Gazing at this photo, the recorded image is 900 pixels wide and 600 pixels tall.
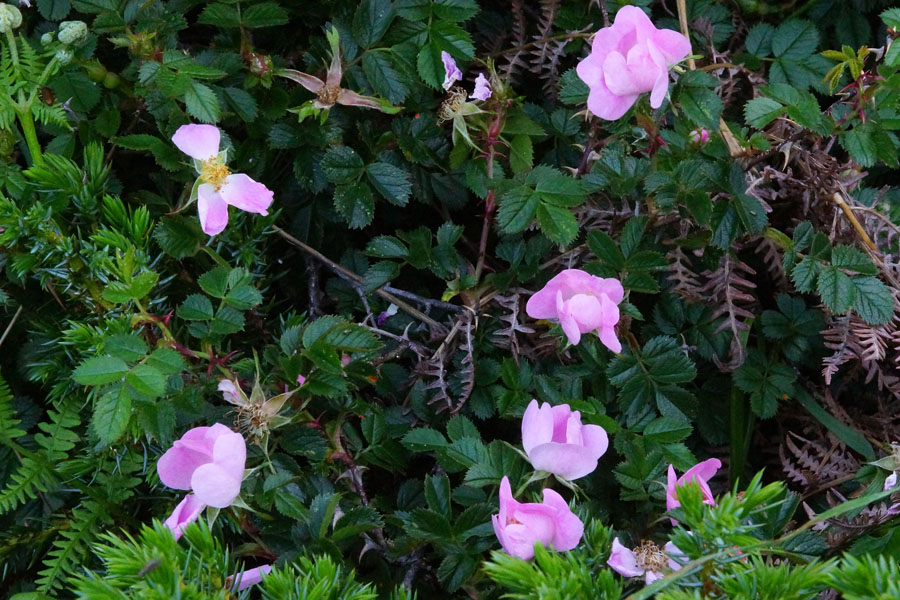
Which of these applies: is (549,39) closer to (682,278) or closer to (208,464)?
(682,278)

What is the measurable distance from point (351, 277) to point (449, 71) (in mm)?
466

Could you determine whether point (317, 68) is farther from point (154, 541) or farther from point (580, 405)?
point (154, 541)

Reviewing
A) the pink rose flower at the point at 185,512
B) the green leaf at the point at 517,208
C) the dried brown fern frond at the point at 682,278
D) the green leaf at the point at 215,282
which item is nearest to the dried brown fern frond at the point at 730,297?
the dried brown fern frond at the point at 682,278

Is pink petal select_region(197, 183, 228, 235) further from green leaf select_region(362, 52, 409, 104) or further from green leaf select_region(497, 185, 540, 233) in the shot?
green leaf select_region(497, 185, 540, 233)

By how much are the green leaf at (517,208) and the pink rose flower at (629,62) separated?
0.21 m

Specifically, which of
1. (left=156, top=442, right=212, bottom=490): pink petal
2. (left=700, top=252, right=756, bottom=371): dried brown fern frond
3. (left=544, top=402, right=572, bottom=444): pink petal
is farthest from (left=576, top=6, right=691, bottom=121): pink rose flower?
(left=156, top=442, right=212, bottom=490): pink petal

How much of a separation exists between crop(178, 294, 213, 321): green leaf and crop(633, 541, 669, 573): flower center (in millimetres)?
794

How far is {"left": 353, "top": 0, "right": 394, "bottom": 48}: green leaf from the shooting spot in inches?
63.4

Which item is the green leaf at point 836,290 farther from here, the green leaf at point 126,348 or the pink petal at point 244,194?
the green leaf at point 126,348

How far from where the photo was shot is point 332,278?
1.76 meters

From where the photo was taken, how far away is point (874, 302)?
1432 millimetres

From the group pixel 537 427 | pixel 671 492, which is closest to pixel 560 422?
pixel 537 427

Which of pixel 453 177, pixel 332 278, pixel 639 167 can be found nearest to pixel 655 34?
pixel 639 167

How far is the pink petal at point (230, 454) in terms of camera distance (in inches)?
44.9
